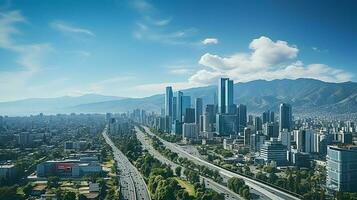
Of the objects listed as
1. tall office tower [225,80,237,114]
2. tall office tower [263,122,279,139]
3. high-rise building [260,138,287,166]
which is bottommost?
high-rise building [260,138,287,166]

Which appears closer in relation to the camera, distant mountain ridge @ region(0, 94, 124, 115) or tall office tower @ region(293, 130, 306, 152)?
tall office tower @ region(293, 130, 306, 152)

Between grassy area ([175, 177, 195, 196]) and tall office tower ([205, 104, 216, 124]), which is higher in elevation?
tall office tower ([205, 104, 216, 124])

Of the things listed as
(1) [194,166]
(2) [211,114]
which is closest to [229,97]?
(2) [211,114]

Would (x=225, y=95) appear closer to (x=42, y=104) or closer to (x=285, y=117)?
(x=285, y=117)

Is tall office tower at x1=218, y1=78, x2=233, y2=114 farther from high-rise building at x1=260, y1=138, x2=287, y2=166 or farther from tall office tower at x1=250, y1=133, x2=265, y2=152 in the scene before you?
high-rise building at x1=260, y1=138, x2=287, y2=166

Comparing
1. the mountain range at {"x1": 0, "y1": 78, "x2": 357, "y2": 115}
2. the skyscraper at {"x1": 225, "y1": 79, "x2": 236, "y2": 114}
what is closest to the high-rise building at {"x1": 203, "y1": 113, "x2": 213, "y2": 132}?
the skyscraper at {"x1": 225, "y1": 79, "x2": 236, "y2": 114}

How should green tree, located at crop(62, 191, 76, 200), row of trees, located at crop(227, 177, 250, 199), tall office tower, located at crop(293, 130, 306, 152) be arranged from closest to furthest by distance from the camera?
green tree, located at crop(62, 191, 76, 200) < row of trees, located at crop(227, 177, 250, 199) < tall office tower, located at crop(293, 130, 306, 152)

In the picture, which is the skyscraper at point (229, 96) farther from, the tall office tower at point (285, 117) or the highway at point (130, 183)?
the highway at point (130, 183)

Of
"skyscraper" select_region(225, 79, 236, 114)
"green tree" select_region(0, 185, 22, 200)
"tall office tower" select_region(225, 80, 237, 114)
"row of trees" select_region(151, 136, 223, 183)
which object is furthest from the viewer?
"skyscraper" select_region(225, 79, 236, 114)
